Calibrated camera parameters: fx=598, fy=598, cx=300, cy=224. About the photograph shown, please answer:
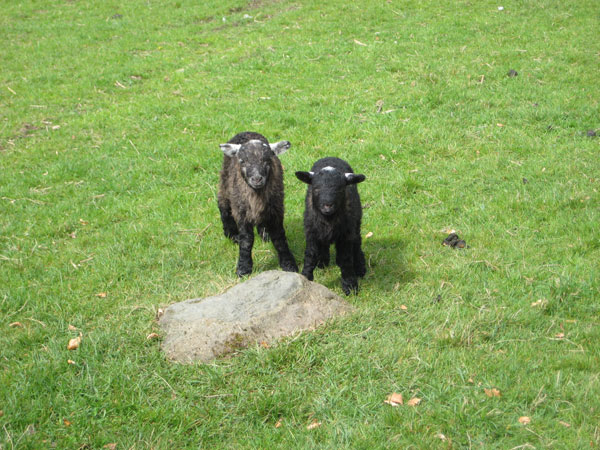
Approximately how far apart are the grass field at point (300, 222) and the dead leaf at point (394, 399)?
59 mm

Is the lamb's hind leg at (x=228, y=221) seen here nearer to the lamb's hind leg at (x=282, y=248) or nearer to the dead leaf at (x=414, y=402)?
the lamb's hind leg at (x=282, y=248)

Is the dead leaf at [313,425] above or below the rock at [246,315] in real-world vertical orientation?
below

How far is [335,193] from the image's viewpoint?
7.01 m

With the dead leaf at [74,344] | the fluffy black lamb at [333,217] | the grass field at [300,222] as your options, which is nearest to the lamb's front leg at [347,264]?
the fluffy black lamb at [333,217]

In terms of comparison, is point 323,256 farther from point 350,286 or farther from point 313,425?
point 313,425

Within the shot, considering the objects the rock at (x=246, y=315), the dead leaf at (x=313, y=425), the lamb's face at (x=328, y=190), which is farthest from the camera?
the lamb's face at (x=328, y=190)

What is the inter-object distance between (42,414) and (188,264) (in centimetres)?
328

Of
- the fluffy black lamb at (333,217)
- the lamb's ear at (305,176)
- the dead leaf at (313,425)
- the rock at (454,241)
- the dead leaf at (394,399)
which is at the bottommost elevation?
the dead leaf at (313,425)

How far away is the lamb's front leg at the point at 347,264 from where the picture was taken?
7500 mm

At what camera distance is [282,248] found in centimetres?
828

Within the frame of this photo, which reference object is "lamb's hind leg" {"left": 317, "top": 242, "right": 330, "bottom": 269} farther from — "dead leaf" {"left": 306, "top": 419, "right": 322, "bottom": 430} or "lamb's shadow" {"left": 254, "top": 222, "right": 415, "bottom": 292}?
"dead leaf" {"left": 306, "top": 419, "right": 322, "bottom": 430}

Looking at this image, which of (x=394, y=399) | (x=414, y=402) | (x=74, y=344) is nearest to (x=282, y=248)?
(x=74, y=344)

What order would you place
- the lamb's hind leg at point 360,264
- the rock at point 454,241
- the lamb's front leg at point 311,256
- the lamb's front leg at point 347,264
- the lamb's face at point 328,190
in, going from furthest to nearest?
the rock at point 454,241, the lamb's hind leg at point 360,264, the lamb's front leg at point 311,256, the lamb's front leg at point 347,264, the lamb's face at point 328,190

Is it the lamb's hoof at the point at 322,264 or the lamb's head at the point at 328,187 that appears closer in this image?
the lamb's head at the point at 328,187
